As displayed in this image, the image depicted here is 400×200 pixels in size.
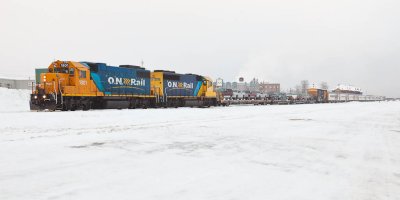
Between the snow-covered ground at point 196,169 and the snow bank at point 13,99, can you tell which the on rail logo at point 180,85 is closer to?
the snow bank at point 13,99

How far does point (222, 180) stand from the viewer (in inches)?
159

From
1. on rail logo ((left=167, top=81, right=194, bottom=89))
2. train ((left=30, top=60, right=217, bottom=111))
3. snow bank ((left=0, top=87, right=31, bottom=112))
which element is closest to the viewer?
train ((left=30, top=60, right=217, bottom=111))

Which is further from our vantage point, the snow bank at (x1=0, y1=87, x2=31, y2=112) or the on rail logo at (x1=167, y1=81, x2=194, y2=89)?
the on rail logo at (x1=167, y1=81, x2=194, y2=89)

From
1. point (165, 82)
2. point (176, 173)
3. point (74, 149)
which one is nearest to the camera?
point (176, 173)

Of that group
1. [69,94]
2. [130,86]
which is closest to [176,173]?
[69,94]

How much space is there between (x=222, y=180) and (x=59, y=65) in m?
22.1

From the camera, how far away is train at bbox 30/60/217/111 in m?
21.5

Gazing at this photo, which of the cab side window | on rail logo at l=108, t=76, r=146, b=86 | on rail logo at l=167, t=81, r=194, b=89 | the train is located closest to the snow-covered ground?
the train

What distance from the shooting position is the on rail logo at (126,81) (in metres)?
25.7

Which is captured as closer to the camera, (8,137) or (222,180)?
(222,180)

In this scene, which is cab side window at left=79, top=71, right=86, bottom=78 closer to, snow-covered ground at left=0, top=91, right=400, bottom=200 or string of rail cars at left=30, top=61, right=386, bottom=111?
string of rail cars at left=30, top=61, right=386, bottom=111

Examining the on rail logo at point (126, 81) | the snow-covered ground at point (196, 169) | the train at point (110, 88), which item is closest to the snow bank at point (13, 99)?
the train at point (110, 88)

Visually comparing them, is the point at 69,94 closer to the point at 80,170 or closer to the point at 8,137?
the point at 8,137

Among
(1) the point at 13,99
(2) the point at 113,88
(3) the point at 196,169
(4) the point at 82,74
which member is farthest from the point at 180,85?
(3) the point at 196,169
